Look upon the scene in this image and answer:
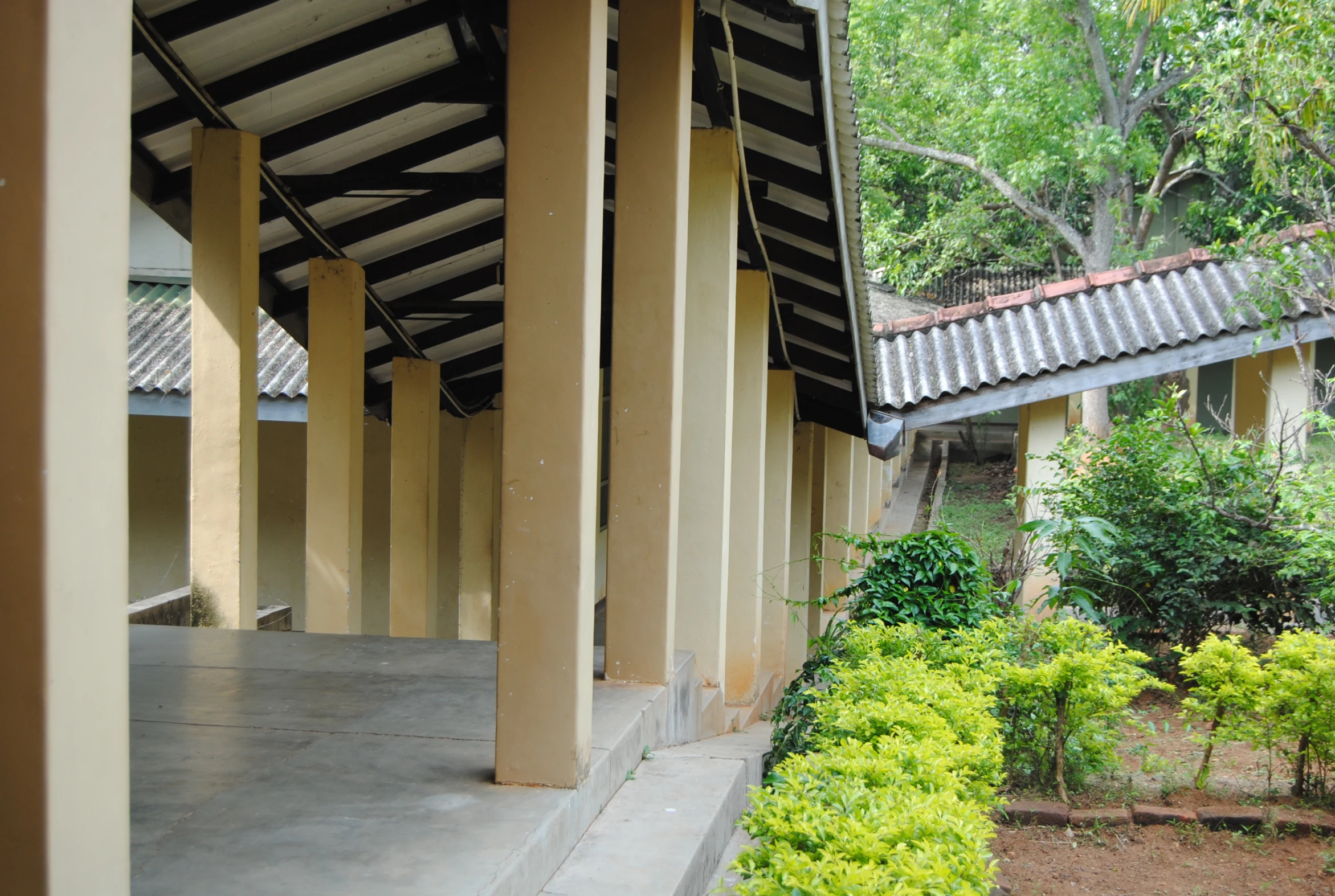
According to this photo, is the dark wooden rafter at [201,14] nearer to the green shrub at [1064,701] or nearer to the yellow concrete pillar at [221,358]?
the yellow concrete pillar at [221,358]

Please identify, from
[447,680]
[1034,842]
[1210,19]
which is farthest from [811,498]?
[447,680]

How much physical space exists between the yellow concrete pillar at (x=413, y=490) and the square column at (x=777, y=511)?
2.83 meters

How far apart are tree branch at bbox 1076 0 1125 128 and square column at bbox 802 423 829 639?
8.54m

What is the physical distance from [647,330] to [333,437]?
12.0ft

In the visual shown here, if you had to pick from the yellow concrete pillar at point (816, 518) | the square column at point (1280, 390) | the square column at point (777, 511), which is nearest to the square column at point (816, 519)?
the yellow concrete pillar at point (816, 518)

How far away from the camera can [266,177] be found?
670 centimetres

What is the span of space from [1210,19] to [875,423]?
21.6ft

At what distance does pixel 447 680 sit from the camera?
14.9ft

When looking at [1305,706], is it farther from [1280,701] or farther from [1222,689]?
[1222,689]

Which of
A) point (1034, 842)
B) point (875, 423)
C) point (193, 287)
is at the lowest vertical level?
point (1034, 842)

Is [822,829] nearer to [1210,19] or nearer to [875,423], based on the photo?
[875,423]

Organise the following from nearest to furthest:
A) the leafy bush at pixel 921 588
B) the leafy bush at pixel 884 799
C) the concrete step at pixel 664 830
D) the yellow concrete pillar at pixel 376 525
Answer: the leafy bush at pixel 884 799 < the concrete step at pixel 664 830 < the leafy bush at pixel 921 588 < the yellow concrete pillar at pixel 376 525

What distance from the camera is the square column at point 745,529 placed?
6.88 metres

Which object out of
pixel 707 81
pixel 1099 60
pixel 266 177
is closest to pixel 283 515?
pixel 266 177
